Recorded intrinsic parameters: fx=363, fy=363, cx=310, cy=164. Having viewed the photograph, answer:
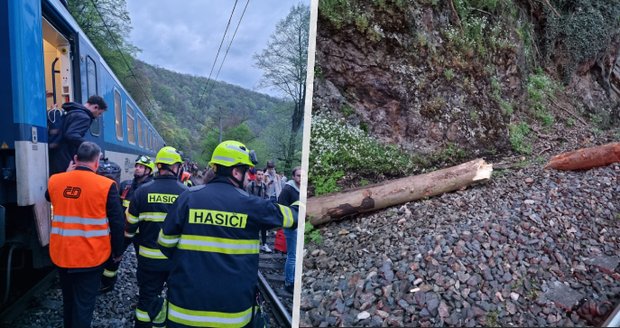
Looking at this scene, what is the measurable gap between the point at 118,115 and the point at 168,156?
557 mm

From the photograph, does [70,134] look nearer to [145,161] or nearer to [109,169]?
[109,169]

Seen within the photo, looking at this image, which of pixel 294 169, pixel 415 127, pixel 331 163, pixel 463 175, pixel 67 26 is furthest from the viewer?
pixel 463 175

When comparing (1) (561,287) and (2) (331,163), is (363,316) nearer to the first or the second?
(2) (331,163)

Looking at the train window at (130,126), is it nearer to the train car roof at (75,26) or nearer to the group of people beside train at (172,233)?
the train car roof at (75,26)

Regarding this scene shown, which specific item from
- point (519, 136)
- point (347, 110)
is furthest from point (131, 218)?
point (519, 136)

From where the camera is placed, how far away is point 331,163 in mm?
2008

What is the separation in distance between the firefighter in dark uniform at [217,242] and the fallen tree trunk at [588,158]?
7.72 ft

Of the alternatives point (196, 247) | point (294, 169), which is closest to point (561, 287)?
point (294, 169)

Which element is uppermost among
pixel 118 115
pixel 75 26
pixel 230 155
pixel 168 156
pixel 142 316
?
pixel 75 26

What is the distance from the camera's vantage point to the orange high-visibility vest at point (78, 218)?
6.73 feet

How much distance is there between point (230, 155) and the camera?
5.70ft

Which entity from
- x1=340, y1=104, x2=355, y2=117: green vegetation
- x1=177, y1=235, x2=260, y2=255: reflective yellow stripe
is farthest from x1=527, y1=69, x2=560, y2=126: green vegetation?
x1=177, y1=235, x2=260, y2=255: reflective yellow stripe

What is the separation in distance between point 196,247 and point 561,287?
1799 mm

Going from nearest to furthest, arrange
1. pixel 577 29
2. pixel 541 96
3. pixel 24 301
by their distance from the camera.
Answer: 1. pixel 24 301
2. pixel 541 96
3. pixel 577 29
